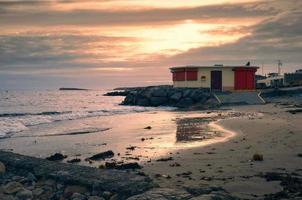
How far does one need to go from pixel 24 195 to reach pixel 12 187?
0.48 m

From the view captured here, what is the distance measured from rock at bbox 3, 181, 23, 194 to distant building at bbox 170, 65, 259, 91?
4311cm

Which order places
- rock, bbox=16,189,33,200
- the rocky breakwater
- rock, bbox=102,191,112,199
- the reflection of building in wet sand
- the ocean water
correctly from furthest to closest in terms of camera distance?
the rocky breakwater < the ocean water < the reflection of building in wet sand < rock, bbox=16,189,33,200 < rock, bbox=102,191,112,199

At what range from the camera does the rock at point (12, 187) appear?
392 inches

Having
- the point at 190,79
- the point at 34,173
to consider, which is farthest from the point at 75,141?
the point at 190,79

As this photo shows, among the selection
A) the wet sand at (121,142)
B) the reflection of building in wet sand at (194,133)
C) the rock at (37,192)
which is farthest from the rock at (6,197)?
the reflection of building in wet sand at (194,133)

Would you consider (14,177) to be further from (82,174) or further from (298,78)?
(298,78)

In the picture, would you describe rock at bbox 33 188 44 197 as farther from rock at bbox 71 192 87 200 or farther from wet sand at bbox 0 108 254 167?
wet sand at bbox 0 108 254 167

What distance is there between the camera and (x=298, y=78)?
266 ft

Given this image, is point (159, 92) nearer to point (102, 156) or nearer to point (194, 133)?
point (194, 133)

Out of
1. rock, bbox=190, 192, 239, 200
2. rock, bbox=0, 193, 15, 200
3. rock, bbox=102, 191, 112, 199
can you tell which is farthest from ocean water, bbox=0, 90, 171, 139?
rock, bbox=190, 192, 239, 200

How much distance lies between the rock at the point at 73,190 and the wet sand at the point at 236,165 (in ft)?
5.88

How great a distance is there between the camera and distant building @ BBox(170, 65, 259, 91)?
52500mm

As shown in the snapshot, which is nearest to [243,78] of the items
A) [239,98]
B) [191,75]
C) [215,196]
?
[191,75]

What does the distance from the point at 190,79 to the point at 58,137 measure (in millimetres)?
32515
